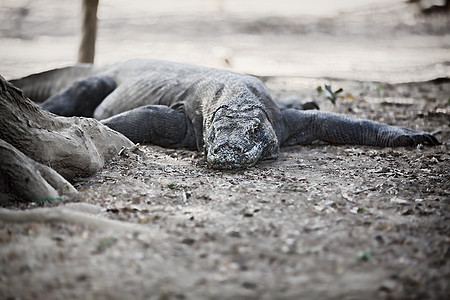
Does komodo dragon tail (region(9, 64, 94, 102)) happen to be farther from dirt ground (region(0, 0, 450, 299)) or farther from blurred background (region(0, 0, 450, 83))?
dirt ground (region(0, 0, 450, 299))

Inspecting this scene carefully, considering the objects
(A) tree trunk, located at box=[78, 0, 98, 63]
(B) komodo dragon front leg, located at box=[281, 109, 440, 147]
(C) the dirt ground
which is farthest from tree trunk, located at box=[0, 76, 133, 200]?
(A) tree trunk, located at box=[78, 0, 98, 63]

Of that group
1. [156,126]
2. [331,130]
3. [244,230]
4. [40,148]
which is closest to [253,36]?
[331,130]

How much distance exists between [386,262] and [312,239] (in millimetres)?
419

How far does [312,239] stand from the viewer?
2.61 meters

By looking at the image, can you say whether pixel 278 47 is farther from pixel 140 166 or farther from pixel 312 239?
pixel 312 239

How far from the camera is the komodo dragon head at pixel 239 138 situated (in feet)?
13.7

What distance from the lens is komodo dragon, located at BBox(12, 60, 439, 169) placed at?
14.6 feet

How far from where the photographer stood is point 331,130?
5273 millimetres

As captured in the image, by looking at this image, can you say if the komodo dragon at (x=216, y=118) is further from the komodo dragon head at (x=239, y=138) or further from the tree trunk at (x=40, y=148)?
the tree trunk at (x=40, y=148)

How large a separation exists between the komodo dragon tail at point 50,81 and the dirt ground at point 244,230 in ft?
10.6

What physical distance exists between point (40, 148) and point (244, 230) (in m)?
1.63

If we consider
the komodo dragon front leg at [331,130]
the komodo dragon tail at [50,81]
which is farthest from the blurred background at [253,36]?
the komodo dragon front leg at [331,130]

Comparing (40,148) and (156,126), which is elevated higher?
(40,148)

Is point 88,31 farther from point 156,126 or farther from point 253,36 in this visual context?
point 253,36
